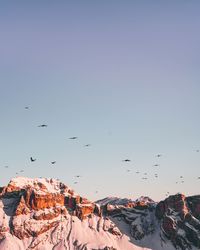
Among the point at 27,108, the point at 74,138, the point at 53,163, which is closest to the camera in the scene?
the point at 27,108

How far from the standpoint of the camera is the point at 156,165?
618ft

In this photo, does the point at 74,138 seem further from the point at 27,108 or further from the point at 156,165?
the point at 156,165

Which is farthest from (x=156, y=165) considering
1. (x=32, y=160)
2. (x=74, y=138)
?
(x=32, y=160)

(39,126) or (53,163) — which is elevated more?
(39,126)

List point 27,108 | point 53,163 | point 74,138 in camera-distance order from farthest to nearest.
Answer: point 53,163
point 74,138
point 27,108

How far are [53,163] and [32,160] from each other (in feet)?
37.4

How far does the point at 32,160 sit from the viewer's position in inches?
7032

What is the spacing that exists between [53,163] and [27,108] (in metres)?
36.1

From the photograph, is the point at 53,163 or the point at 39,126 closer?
the point at 39,126

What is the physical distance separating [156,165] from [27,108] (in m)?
61.3


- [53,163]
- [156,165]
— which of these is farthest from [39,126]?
[156,165]

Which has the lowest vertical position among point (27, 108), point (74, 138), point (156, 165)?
point (156, 165)

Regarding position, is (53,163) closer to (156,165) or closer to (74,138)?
(74,138)

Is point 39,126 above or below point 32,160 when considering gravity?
above
